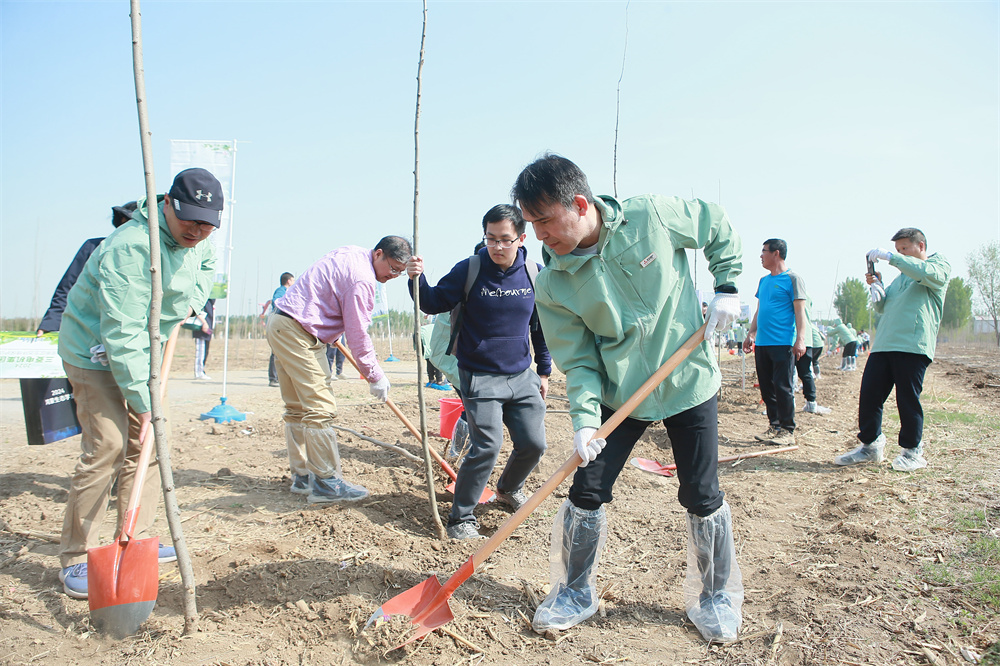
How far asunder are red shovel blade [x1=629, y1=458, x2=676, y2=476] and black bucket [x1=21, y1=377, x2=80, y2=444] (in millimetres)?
4048

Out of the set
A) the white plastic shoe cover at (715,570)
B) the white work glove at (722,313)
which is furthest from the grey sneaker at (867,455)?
the white work glove at (722,313)

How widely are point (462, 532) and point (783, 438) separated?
13.7ft

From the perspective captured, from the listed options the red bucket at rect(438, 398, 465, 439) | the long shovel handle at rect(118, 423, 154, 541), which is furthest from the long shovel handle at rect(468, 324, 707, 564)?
the red bucket at rect(438, 398, 465, 439)

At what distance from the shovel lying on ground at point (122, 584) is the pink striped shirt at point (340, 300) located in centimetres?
167

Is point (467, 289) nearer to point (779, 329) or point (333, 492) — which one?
point (333, 492)

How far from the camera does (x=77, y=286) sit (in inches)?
110

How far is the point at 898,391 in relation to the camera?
14.8ft

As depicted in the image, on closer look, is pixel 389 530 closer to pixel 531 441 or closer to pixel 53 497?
pixel 531 441

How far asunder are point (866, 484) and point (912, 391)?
79cm

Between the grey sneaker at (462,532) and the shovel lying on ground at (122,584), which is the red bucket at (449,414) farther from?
the shovel lying on ground at (122,584)

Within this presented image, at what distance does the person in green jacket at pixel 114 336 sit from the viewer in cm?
257

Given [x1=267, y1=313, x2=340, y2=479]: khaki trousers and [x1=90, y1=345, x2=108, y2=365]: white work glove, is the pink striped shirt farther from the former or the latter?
[x1=90, y1=345, x2=108, y2=365]: white work glove

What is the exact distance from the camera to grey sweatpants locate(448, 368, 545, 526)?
339 centimetres

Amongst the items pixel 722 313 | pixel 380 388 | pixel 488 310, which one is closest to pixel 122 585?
pixel 380 388
